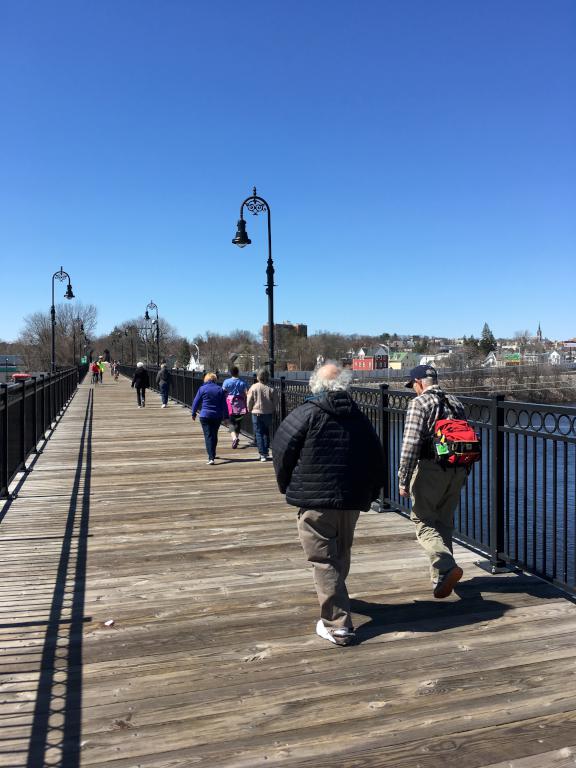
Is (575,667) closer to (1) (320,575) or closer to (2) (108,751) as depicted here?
(1) (320,575)

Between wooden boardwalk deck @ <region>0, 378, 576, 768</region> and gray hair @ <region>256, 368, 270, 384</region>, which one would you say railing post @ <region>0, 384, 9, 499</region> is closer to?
wooden boardwalk deck @ <region>0, 378, 576, 768</region>

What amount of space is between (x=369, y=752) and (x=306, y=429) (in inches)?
69.8

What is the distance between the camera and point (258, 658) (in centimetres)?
389

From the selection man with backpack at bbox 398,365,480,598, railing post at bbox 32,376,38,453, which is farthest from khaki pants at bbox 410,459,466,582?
railing post at bbox 32,376,38,453

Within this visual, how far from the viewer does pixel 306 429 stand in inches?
161

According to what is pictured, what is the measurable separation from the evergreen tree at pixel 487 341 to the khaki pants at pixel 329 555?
16023 centimetres

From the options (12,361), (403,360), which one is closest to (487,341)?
(403,360)

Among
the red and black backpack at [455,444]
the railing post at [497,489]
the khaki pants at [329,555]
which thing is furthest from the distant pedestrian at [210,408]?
the khaki pants at [329,555]

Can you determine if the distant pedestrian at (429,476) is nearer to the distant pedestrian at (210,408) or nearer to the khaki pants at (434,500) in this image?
the khaki pants at (434,500)

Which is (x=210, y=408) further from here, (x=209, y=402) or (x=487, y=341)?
(x=487, y=341)

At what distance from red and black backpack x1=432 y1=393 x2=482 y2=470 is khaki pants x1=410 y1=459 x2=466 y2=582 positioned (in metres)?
0.15

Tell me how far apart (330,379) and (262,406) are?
23.6 feet

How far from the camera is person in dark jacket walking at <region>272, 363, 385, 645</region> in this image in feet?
13.2

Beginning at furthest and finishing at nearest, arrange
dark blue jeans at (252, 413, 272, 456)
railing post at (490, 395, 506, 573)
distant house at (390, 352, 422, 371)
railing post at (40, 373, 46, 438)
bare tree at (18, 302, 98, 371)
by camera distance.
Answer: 1. distant house at (390, 352, 422, 371)
2. bare tree at (18, 302, 98, 371)
3. railing post at (40, 373, 46, 438)
4. dark blue jeans at (252, 413, 272, 456)
5. railing post at (490, 395, 506, 573)
